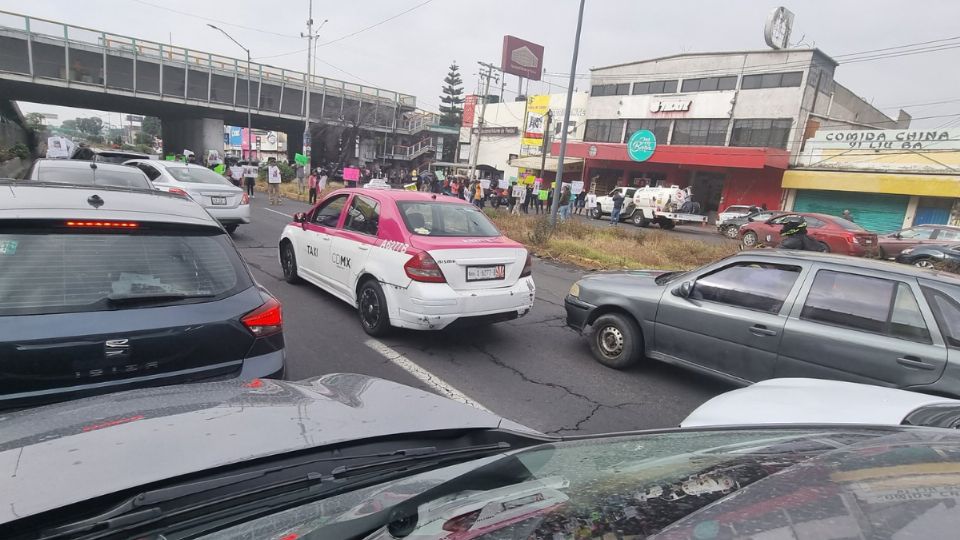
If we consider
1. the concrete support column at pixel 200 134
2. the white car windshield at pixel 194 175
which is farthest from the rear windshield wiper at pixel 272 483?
the concrete support column at pixel 200 134

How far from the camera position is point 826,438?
5.19 ft

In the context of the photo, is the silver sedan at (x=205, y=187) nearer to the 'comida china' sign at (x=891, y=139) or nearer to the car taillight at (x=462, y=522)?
the car taillight at (x=462, y=522)

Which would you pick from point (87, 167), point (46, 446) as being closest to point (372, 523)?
point (46, 446)

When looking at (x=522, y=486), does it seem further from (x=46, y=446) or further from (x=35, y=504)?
(x=46, y=446)

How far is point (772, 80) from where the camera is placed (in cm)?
2994

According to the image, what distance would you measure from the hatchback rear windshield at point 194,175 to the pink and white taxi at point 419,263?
21.2 feet

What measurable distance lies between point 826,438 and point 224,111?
48.1 metres

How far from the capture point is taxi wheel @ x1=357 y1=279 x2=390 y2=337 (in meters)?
5.36

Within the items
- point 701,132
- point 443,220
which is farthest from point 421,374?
point 701,132

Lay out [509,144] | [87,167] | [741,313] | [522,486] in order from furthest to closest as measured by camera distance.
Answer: [509,144] → [87,167] → [741,313] → [522,486]

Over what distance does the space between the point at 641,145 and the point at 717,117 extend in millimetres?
4945

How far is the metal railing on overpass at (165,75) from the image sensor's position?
104 ft

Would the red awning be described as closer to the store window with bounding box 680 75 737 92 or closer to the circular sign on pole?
the circular sign on pole

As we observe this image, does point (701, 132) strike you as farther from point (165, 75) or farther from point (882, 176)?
point (165, 75)
